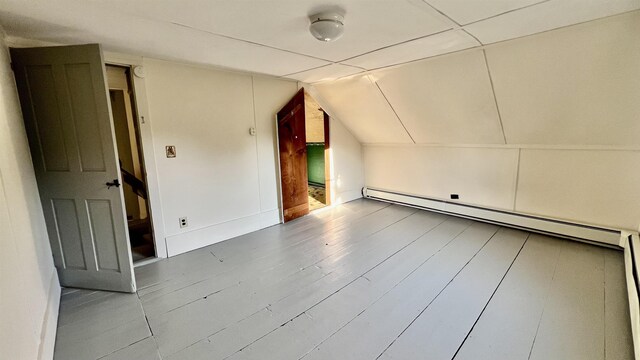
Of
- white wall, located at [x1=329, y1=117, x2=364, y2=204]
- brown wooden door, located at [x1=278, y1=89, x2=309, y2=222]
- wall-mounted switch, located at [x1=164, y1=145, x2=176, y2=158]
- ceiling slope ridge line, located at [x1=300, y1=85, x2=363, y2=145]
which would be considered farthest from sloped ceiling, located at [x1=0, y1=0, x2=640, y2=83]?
white wall, located at [x1=329, y1=117, x2=364, y2=204]

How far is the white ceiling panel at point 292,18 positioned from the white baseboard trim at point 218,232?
2.21m

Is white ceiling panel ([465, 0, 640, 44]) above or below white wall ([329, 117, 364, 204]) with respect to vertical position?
above

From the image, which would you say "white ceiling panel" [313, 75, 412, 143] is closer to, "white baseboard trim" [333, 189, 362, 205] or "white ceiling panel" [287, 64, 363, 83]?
"white ceiling panel" [287, 64, 363, 83]

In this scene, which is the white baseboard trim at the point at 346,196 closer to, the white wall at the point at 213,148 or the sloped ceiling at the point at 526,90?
the white wall at the point at 213,148

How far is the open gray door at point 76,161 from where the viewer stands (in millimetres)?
1994

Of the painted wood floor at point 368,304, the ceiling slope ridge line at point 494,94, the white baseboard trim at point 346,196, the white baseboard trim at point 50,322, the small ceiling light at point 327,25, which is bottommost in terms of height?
the painted wood floor at point 368,304

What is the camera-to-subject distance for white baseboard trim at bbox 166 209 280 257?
2988 millimetres

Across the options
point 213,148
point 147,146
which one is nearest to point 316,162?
point 213,148

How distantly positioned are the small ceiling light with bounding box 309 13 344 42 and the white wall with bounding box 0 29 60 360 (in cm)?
192

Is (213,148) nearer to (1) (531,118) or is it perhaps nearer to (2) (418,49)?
(2) (418,49)

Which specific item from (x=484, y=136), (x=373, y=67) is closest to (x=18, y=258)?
(x=373, y=67)

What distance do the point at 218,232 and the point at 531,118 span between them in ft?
12.4

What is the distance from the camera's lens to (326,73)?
328 centimetres

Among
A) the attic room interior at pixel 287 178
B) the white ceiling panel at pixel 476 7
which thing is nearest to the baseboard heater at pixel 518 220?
the attic room interior at pixel 287 178
